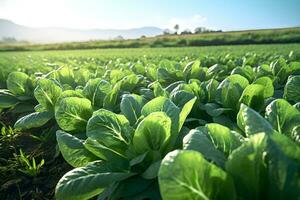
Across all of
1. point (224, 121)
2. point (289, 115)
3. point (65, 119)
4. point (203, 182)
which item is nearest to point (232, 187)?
point (203, 182)

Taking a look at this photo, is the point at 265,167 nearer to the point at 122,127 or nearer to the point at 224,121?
the point at 122,127

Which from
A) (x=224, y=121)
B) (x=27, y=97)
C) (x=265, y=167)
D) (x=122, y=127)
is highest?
(x=265, y=167)

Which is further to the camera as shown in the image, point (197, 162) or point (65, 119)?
point (65, 119)

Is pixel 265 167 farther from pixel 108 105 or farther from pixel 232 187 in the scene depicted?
pixel 108 105

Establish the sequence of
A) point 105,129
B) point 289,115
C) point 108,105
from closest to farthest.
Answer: point 289,115, point 105,129, point 108,105

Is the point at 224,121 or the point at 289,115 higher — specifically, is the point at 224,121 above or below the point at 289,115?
below

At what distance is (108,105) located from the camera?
2.58m

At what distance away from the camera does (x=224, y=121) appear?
2.13 metres

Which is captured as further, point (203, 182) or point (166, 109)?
point (166, 109)

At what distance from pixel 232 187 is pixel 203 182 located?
104 millimetres

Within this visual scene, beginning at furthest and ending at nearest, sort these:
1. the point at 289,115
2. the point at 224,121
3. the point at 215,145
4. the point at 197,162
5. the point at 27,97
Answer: the point at 27,97 → the point at 224,121 → the point at 289,115 → the point at 215,145 → the point at 197,162

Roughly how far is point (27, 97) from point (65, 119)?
1625 millimetres

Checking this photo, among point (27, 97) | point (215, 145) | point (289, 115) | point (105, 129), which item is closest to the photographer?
point (215, 145)

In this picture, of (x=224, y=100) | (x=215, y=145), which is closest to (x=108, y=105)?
(x=224, y=100)
